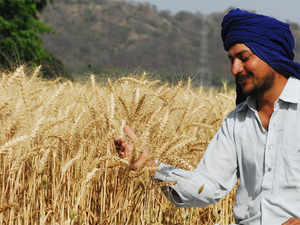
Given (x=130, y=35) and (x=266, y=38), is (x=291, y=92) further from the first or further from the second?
(x=130, y=35)

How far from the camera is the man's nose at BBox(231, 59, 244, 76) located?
5.65ft

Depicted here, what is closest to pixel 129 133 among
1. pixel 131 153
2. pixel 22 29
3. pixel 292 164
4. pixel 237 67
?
pixel 131 153

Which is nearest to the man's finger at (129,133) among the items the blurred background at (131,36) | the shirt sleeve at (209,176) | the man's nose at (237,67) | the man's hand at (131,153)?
the man's hand at (131,153)

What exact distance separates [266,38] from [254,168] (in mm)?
518

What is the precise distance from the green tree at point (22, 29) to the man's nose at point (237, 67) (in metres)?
11.5

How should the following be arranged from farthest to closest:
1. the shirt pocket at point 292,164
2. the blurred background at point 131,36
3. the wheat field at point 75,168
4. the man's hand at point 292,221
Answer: the blurred background at point 131,36 → the wheat field at point 75,168 → the shirt pocket at point 292,164 → the man's hand at point 292,221

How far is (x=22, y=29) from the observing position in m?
13.8

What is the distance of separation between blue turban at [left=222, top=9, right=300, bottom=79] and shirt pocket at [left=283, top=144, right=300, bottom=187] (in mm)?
311

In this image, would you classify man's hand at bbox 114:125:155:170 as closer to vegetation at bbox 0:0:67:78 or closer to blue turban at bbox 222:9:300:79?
blue turban at bbox 222:9:300:79

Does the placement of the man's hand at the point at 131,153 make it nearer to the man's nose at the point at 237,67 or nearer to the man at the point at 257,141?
the man at the point at 257,141

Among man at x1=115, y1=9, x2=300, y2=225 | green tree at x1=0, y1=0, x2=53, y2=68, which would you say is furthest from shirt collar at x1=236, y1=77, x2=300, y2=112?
green tree at x1=0, y1=0, x2=53, y2=68

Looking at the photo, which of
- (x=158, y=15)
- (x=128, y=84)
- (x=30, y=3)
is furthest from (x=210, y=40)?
(x=128, y=84)

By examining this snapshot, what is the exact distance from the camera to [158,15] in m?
63.2

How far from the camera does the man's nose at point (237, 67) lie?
67.9 inches
